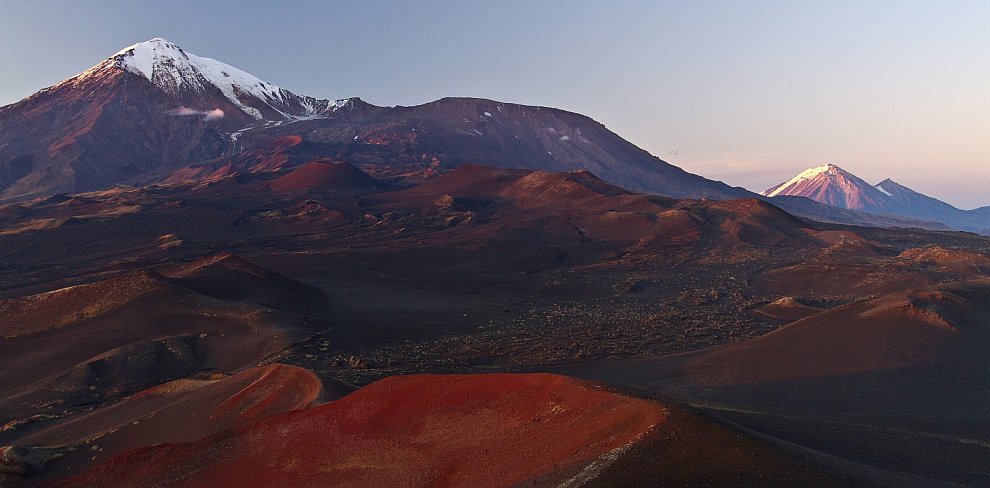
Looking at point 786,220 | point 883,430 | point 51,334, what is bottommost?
point 51,334

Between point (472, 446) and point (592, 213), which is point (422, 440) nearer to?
point (472, 446)

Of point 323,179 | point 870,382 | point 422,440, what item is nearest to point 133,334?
point 422,440

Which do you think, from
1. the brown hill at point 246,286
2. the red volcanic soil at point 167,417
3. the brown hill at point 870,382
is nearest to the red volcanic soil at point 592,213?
the brown hill at point 246,286

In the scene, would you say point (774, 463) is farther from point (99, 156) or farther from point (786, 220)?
point (99, 156)

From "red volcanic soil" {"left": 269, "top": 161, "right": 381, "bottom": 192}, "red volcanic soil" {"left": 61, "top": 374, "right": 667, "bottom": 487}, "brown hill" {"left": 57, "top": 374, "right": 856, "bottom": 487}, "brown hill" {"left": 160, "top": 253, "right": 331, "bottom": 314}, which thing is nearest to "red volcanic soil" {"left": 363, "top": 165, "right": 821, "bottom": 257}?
"red volcanic soil" {"left": 269, "top": 161, "right": 381, "bottom": 192}

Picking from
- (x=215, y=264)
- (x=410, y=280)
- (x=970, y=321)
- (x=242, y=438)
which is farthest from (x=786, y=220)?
(x=242, y=438)

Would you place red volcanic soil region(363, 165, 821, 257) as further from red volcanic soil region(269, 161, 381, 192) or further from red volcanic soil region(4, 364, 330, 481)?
red volcanic soil region(4, 364, 330, 481)
